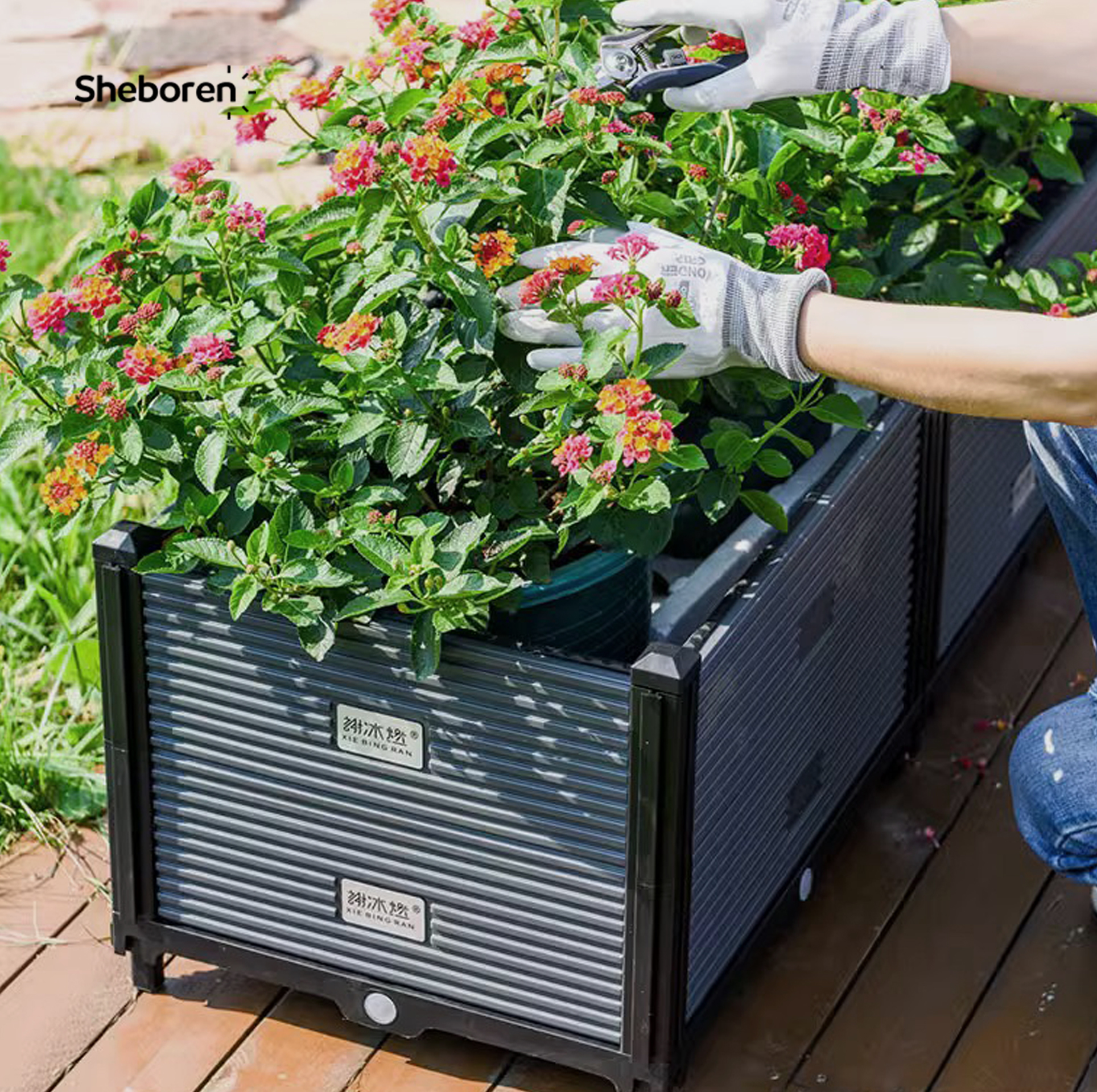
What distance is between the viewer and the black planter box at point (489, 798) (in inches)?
79.2

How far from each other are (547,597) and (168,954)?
2.37 ft

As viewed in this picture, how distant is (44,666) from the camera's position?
285cm

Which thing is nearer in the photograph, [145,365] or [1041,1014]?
[145,365]

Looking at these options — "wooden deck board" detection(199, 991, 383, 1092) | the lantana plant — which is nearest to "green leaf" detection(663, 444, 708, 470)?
the lantana plant

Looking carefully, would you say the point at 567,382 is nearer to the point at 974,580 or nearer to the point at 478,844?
the point at 478,844

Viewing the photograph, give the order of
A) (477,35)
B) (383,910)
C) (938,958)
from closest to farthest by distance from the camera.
Result: (383,910) → (477,35) → (938,958)

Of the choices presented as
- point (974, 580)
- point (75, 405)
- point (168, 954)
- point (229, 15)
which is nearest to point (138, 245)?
point (75, 405)

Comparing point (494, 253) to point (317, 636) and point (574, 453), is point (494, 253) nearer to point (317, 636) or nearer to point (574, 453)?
point (574, 453)

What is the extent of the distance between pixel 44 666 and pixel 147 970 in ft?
2.09

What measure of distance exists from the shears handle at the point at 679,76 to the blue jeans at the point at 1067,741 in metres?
0.55

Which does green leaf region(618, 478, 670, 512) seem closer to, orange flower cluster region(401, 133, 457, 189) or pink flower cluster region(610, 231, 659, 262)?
pink flower cluster region(610, 231, 659, 262)

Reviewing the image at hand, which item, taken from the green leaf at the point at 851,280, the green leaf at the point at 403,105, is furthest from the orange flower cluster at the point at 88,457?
the green leaf at the point at 851,280

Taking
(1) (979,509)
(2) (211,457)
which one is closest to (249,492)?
(2) (211,457)

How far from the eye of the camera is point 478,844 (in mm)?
2088
